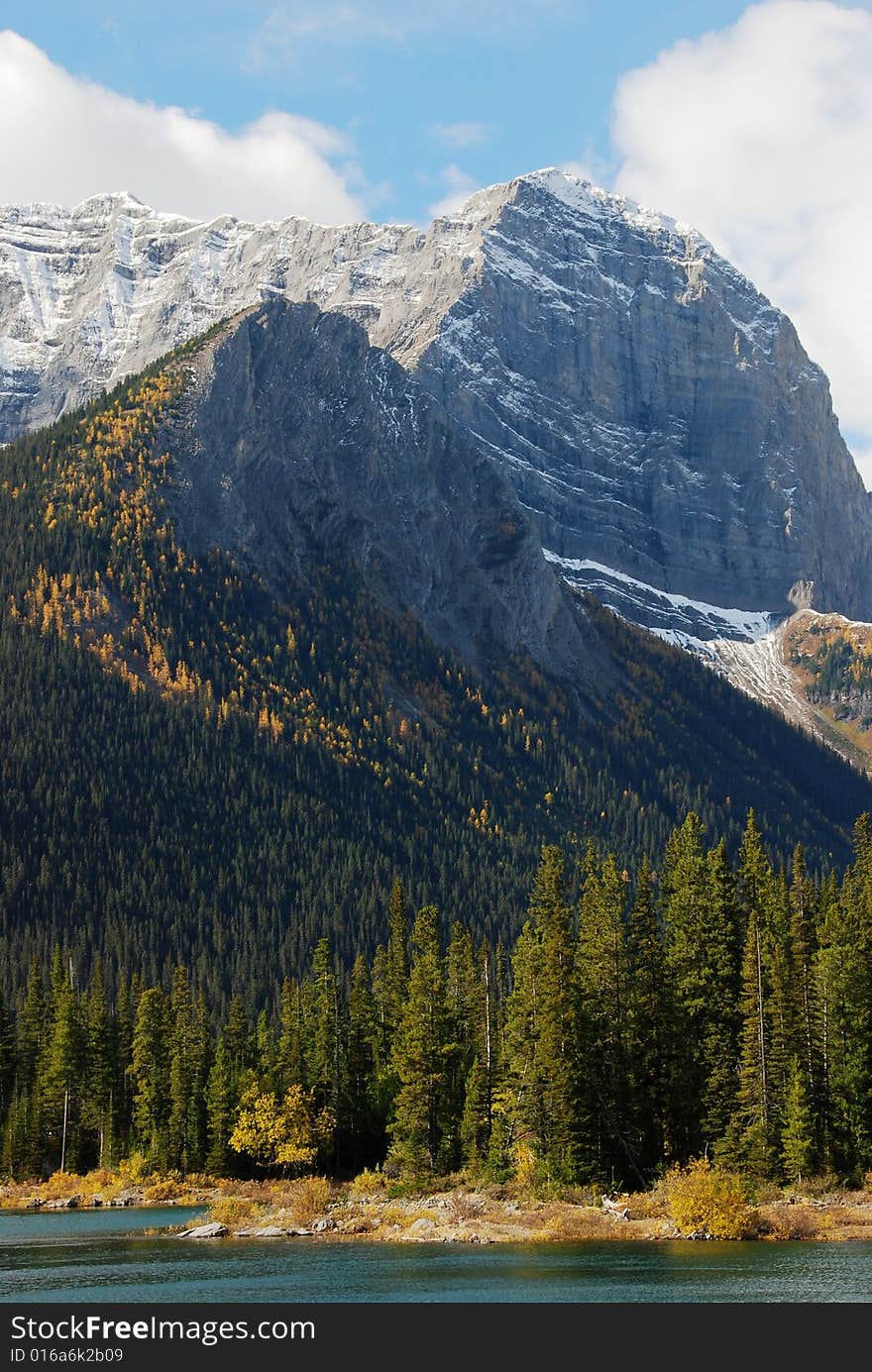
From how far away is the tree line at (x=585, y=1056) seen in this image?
102 metres

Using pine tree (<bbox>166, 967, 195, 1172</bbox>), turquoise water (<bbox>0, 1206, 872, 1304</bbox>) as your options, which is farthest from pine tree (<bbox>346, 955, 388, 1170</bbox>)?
turquoise water (<bbox>0, 1206, 872, 1304</bbox>)

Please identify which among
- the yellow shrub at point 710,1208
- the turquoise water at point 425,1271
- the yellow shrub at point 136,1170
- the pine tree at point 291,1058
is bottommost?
the turquoise water at point 425,1271

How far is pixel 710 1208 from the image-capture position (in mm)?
88875

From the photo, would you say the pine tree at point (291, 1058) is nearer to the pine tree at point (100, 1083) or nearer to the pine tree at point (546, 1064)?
the pine tree at point (100, 1083)

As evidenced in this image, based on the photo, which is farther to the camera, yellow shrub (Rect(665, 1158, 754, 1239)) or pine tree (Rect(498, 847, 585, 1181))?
pine tree (Rect(498, 847, 585, 1181))

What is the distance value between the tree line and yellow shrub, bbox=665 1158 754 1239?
8741 millimetres

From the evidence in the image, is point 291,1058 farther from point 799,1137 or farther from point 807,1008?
point 799,1137

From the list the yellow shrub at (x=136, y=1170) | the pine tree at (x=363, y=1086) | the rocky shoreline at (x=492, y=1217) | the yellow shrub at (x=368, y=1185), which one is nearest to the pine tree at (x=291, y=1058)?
the pine tree at (x=363, y=1086)

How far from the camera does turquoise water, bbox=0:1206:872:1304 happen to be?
70438mm

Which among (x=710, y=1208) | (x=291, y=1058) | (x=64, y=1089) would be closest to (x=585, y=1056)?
(x=710, y=1208)

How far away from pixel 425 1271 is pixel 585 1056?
88.0 ft

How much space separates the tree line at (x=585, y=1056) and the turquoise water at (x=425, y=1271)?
1531cm

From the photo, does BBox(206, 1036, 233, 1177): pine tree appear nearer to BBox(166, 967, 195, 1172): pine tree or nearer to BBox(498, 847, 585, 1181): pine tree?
BBox(166, 967, 195, 1172): pine tree
